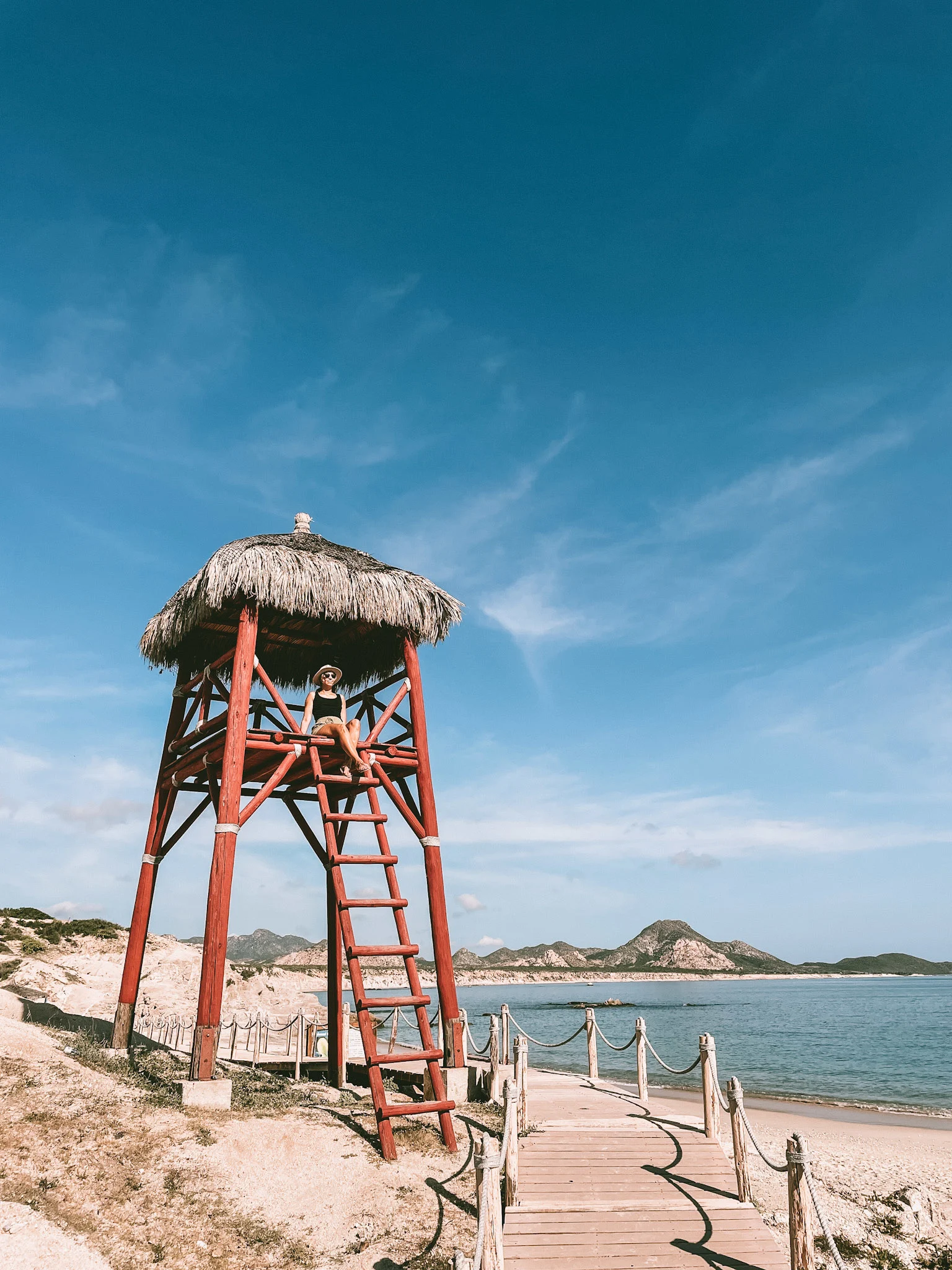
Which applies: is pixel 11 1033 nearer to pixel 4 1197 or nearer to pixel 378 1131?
pixel 4 1197

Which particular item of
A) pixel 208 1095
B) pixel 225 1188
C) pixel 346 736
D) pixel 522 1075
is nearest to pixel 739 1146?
pixel 522 1075

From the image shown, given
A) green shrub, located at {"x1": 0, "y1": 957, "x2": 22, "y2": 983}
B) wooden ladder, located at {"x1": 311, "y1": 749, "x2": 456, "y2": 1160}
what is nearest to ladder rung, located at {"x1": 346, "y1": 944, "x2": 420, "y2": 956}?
wooden ladder, located at {"x1": 311, "y1": 749, "x2": 456, "y2": 1160}

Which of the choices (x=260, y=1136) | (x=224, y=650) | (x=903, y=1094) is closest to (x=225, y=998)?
(x=903, y=1094)

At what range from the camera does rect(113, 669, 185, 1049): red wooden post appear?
13047mm

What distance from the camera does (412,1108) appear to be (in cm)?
980

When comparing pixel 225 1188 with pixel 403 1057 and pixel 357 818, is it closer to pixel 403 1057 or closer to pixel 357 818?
pixel 403 1057

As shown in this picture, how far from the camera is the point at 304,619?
12938mm

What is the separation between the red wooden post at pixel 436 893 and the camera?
11.8 metres

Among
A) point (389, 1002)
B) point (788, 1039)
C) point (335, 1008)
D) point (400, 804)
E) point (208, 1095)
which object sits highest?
point (400, 804)

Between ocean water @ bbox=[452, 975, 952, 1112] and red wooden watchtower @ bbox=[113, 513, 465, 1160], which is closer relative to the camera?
red wooden watchtower @ bbox=[113, 513, 465, 1160]

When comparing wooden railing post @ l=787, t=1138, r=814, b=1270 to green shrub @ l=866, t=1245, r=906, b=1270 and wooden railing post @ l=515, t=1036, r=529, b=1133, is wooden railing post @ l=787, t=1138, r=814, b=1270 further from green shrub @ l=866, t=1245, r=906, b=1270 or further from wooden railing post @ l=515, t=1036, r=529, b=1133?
wooden railing post @ l=515, t=1036, r=529, b=1133

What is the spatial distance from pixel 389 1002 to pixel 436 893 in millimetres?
2049

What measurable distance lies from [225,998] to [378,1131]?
3406cm

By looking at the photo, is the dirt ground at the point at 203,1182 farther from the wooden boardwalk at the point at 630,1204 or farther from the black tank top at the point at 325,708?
the black tank top at the point at 325,708
